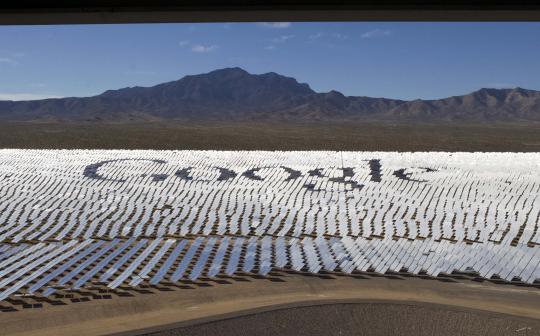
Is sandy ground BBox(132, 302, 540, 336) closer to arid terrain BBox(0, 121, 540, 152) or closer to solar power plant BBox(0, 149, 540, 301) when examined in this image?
solar power plant BBox(0, 149, 540, 301)

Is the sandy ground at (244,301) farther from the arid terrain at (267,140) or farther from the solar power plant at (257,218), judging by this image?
the arid terrain at (267,140)

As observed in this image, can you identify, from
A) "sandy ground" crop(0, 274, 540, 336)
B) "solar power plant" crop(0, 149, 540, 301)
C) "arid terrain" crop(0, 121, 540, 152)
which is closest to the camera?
"sandy ground" crop(0, 274, 540, 336)

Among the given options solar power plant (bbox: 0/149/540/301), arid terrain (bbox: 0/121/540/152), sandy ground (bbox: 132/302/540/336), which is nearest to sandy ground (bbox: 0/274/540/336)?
sandy ground (bbox: 132/302/540/336)

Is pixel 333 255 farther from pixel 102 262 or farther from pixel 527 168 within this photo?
pixel 527 168

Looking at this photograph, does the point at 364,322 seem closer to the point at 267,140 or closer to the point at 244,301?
the point at 244,301

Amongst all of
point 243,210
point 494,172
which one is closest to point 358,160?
point 494,172

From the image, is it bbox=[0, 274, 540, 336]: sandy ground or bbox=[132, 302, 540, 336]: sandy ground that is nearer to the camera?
bbox=[132, 302, 540, 336]: sandy ground
